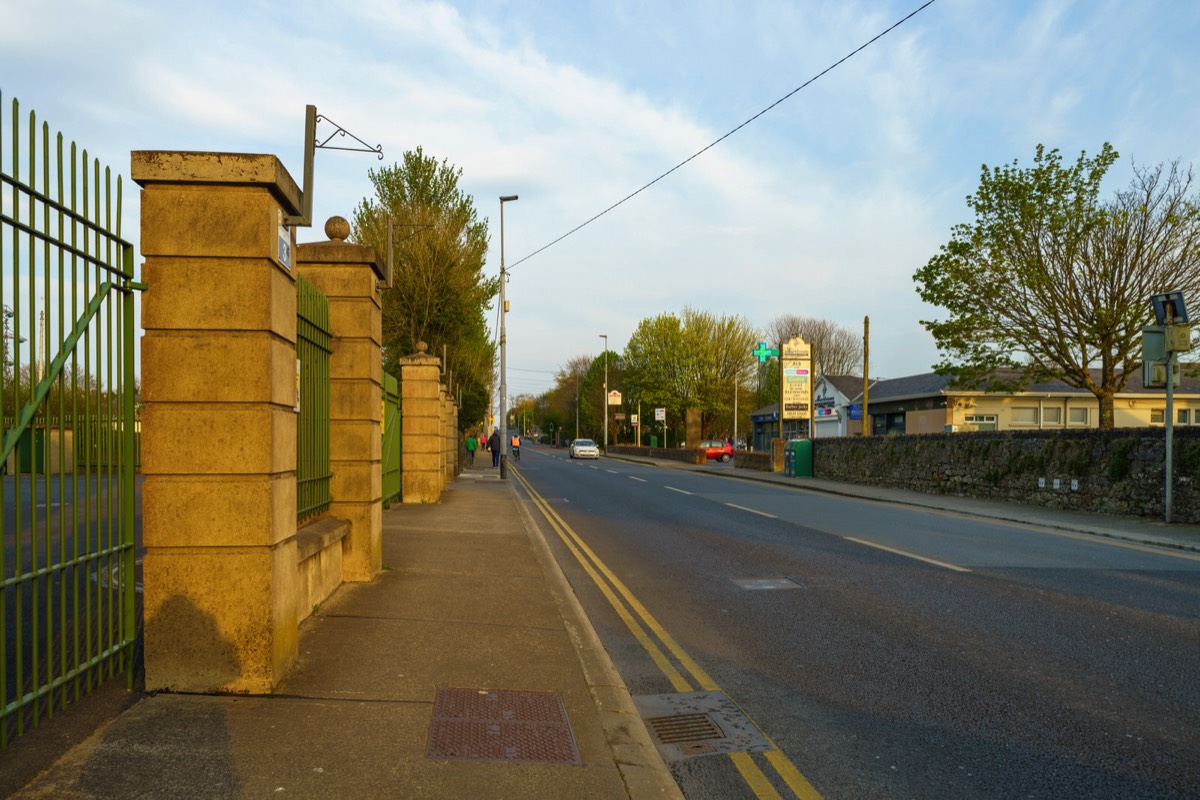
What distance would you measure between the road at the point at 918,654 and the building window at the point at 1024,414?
35.6 metres

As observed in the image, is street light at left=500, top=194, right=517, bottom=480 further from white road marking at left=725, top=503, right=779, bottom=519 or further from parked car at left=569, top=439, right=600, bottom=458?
parked car at left=569, top=439, right=600, bottom=458

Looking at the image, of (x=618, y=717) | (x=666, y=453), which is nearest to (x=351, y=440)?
(x=618, y=717)

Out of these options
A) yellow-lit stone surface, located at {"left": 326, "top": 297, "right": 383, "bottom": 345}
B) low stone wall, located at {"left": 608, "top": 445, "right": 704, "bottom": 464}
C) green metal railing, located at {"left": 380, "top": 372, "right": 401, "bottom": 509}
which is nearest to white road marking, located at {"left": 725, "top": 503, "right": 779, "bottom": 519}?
green metal railing, located at {"left": 380, "top": 372, "right": 401, "bottom": 509}

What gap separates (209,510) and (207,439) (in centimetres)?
38

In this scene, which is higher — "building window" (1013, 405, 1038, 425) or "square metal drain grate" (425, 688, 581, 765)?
"building window" (1013, 405, 1038, 425)

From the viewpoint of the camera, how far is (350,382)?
8.15 m

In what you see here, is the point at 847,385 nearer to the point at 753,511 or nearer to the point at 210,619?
the point at 753,511

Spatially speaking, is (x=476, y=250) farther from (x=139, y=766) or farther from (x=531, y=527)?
(x=139, y=766)

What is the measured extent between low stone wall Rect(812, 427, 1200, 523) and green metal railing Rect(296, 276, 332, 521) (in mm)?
14655

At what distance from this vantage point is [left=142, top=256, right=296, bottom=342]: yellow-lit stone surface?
4.77 meters

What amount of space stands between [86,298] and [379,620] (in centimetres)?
335

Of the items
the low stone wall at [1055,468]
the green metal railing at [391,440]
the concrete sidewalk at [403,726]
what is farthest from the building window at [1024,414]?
the concrete sidewalk at [403,726]

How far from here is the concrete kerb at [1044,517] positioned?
13.7 m

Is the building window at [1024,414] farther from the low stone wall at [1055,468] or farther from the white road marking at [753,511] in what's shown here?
the white road marking at [753,511]
